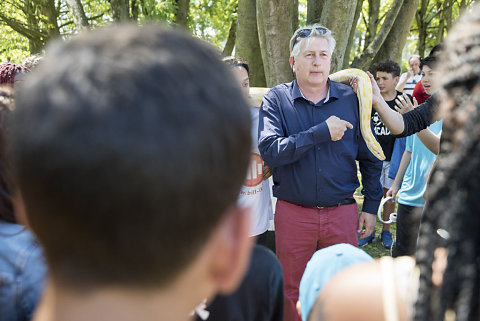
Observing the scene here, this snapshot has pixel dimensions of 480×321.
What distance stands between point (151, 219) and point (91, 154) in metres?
0.14

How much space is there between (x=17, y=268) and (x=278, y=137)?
2345mm

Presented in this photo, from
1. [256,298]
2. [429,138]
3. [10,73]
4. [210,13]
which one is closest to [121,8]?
[210,13]

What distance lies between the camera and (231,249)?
814mm

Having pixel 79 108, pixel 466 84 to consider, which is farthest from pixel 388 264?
pixel 79 108

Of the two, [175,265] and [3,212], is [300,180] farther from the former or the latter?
[175,265]

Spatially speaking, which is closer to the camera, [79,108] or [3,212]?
[79,108]

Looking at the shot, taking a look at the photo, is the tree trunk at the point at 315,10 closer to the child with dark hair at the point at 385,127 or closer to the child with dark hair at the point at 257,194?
the child with dark hair at the point at 385,127

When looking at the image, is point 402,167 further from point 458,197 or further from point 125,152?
point 125,152

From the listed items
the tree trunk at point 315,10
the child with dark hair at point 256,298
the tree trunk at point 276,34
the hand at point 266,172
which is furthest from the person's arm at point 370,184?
the tree trunk at point 315,10

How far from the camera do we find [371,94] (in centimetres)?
343

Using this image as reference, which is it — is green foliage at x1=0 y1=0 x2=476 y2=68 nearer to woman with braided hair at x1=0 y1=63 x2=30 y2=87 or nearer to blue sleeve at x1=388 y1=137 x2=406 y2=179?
blue sleeve at x1=388 y1=137 x2=406 y2=179

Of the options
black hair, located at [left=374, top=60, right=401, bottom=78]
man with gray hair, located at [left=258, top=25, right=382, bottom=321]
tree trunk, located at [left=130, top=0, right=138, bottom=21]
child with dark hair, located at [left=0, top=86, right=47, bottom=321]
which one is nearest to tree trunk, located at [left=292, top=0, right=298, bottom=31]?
black hair, located at [left=374, top=60, right=401, bottom=78]

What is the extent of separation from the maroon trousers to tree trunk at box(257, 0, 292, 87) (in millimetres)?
2797

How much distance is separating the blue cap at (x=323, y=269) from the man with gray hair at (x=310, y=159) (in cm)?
185
